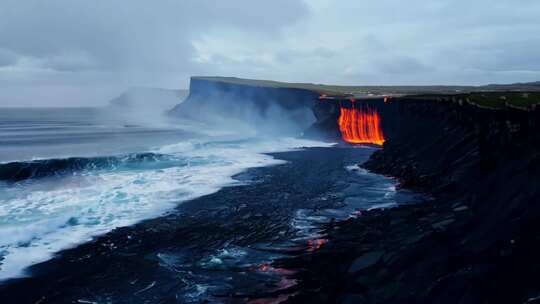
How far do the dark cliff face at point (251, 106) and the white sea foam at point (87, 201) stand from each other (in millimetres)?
49702

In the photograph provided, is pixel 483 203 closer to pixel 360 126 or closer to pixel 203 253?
pixel 203 253

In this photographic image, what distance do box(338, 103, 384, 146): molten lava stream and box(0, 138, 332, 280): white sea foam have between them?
24.8 meters

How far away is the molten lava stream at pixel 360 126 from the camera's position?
6588cm

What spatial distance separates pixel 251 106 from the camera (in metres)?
120

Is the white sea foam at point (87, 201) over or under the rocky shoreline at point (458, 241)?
under

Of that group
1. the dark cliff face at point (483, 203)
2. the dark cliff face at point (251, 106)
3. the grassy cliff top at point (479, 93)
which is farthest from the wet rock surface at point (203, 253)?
the dark cliff face at point (251, 106)

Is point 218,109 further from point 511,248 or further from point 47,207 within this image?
point 511,248

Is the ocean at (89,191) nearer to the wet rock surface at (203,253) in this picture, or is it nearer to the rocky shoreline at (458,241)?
the wet rock surface at (203,253)

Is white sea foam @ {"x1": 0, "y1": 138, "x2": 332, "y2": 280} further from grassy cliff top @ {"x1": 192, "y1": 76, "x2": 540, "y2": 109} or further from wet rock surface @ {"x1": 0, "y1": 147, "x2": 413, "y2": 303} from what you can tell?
grassy cliff top @ {"x1": 192, "y1": 76, "x2": 540, "y2": 109}

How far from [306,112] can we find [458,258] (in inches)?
3324

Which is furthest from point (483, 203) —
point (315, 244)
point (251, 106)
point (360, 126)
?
point (251, 106)

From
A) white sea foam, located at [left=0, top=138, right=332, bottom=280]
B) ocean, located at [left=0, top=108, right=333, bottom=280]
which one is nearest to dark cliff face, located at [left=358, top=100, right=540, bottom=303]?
ocean, located at [left=0, top=108, right=333, bottom=280]

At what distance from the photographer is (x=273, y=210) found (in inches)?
953

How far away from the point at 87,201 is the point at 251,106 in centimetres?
9427
